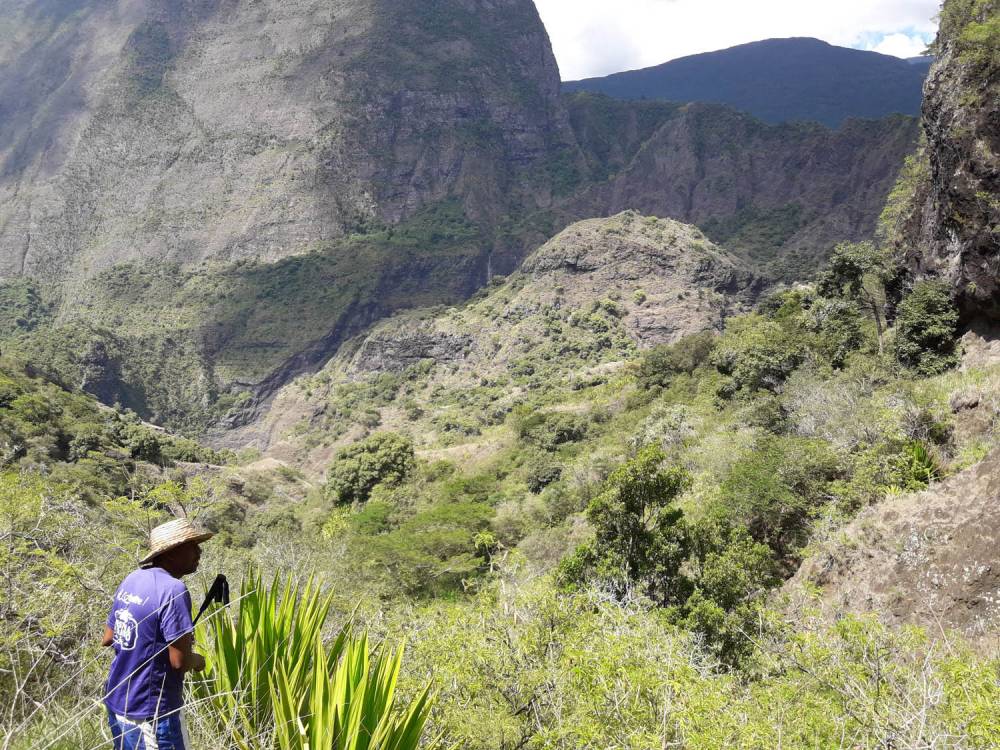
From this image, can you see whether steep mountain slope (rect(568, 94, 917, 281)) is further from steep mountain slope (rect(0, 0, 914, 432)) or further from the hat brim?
the hat brim

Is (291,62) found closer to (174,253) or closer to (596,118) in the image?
(174,253)

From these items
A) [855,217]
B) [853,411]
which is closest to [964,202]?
[853,411]

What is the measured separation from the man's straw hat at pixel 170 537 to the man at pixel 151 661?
129mm

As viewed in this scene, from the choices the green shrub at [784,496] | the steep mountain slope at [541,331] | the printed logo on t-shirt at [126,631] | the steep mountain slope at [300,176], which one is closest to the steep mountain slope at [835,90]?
the steep mountain slope at [300,176]

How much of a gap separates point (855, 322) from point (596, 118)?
441 feet

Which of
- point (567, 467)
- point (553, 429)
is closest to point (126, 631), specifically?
point (567, 467)

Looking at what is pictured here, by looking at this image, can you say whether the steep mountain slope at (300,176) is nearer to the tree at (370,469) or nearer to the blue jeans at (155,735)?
the tree at (370,469)

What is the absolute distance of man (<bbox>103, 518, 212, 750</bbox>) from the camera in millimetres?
2889

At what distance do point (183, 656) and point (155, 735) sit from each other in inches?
14.9

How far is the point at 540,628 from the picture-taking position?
6.09 meters

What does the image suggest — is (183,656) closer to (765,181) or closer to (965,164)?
(965,164)

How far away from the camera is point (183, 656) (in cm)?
288

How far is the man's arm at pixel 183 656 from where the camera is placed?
286 cm

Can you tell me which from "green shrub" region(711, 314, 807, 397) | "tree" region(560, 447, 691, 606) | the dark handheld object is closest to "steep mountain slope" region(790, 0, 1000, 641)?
"tree" region(560, 447, 691, 606)
